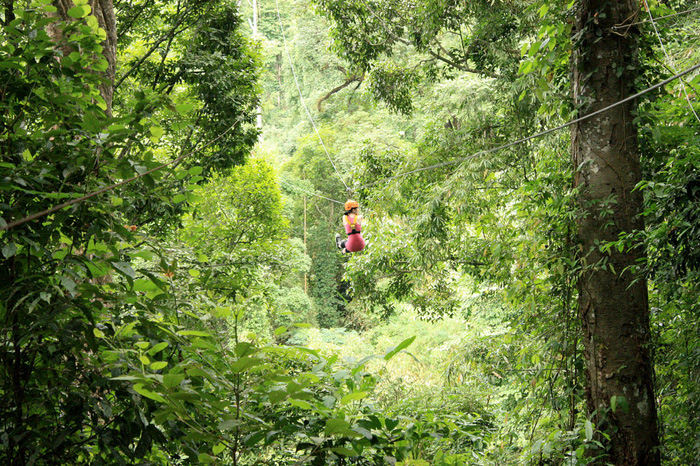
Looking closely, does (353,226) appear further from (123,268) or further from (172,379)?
(172,379)

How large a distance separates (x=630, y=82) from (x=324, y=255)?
50.0 ft

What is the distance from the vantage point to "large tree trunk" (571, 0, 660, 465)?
1.82 metres

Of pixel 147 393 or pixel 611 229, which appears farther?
pixel 611 229

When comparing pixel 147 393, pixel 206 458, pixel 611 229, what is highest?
pixel 611 229

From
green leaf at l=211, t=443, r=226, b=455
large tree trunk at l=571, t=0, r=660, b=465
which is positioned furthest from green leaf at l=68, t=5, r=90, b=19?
large tree trunk at l=571, t=0, r=660, b=465

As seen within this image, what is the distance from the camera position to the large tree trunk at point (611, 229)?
1824 millimetres

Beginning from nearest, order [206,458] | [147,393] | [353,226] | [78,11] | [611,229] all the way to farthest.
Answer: [147,393] < [206,458] < [78,11] < [611,229] < [353,226]

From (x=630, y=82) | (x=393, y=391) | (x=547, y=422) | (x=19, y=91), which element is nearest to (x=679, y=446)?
(x=547, y=422)

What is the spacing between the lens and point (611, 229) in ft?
6.28

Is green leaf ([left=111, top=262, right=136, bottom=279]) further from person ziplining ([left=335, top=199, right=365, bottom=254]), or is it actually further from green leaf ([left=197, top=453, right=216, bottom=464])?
person ziplining ([left=335, top=199, right=365, bottom=254])

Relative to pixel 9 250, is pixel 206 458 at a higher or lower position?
lower

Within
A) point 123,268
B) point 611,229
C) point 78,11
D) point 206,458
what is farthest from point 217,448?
point 611,229

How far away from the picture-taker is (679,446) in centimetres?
184

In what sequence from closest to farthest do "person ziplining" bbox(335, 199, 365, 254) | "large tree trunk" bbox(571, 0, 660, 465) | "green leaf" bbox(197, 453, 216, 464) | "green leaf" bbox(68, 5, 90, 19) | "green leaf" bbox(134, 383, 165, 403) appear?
"green leaf" bbox(134, 383, 165, 403) < "green leaf" bbox(197, 453, 216, 464) < "green leaf" bbox(68, 5, 90, 19) < "large tree trunk" bbox(571, 0, 660, 465) < "person ziplining" bbox(335, 199, 365, 254)
